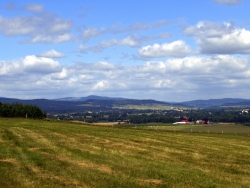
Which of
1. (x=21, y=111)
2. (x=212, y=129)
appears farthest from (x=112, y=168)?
(x=212, y=129)

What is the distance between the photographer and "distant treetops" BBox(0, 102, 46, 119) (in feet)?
330

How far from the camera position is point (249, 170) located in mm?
23031

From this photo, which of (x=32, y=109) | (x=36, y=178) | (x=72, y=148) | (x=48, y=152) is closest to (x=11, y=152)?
(x=48, y=152)

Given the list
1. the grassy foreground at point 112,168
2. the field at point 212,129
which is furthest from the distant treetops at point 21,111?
the grassy foreground at point 112,168

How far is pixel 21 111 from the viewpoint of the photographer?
10175 centimetres

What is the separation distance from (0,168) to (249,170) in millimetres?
14887

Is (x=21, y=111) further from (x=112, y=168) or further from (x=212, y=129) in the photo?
(x=112, y=168)

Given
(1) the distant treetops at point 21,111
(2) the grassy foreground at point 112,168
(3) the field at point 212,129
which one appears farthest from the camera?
(3) the field at point 212,129

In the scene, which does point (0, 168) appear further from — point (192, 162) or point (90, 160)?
point (192, 162)

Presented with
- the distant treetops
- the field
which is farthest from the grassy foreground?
the distant treetops

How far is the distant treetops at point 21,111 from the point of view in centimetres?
10056

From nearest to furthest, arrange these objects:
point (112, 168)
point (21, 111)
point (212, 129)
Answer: point (112, 168) → point (21, 111) → point (212, 129)

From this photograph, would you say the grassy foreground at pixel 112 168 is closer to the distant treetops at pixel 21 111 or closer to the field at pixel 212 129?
the field at pixel 212 129

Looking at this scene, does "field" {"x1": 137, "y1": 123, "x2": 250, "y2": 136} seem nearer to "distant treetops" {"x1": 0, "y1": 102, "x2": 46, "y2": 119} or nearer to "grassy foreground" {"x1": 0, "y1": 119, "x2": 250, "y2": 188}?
"distant treetops" {"x1": 0, "y1": 102, "x2": 46, "y2": 119}
